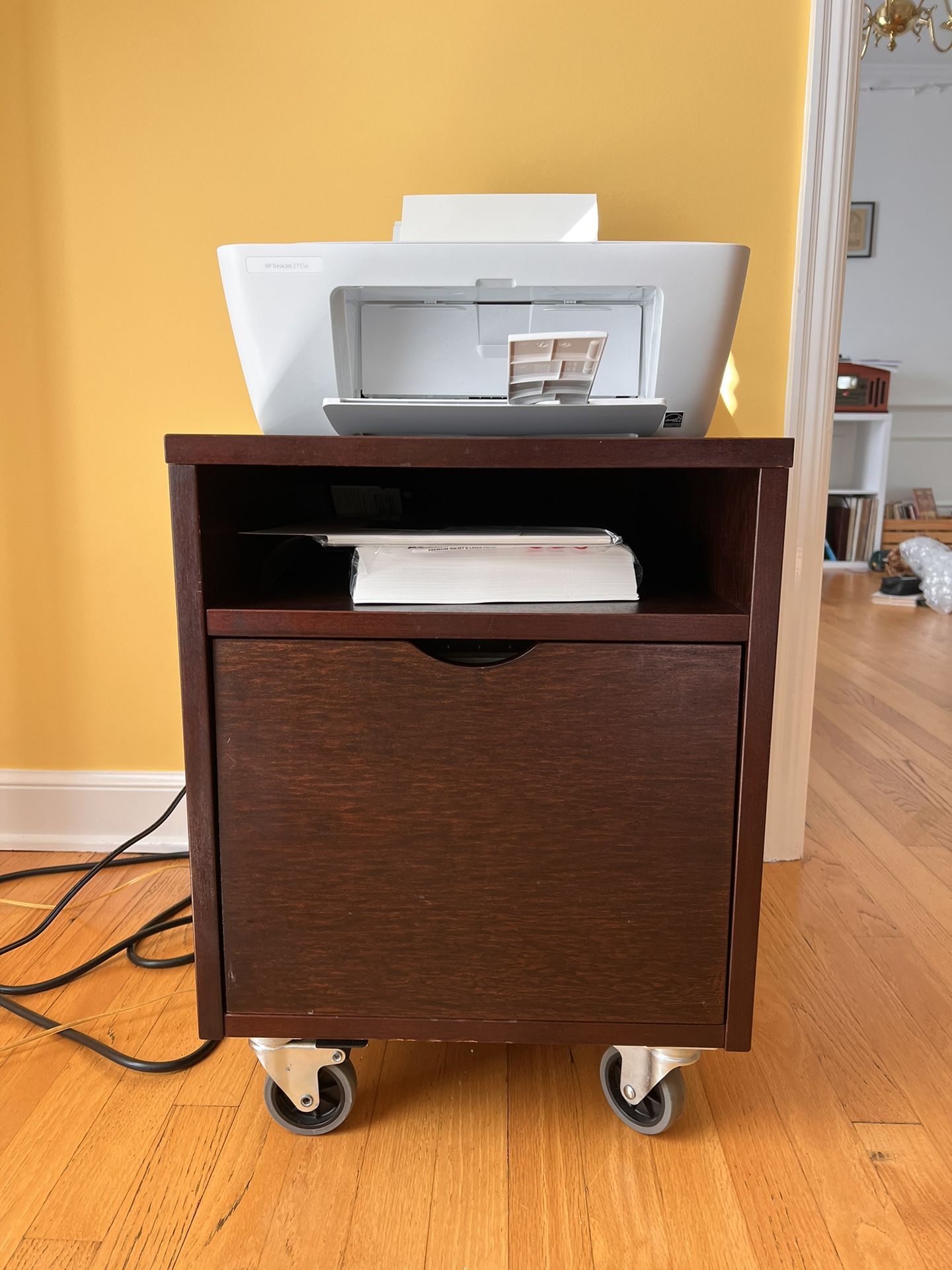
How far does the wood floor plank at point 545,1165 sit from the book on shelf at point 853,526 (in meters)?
3.75

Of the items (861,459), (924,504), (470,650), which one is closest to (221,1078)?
(470,650)

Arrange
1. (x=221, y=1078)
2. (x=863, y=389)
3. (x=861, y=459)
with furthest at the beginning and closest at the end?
(x=861, y=459) → (x=863, y=389) → (x=221, y=1078)

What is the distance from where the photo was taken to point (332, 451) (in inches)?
26.9

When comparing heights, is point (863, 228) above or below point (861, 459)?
above

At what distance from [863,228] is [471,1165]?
476cm

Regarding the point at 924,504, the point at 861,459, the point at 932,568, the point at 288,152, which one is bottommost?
the point at 932,568

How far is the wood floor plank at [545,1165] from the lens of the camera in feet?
2.23

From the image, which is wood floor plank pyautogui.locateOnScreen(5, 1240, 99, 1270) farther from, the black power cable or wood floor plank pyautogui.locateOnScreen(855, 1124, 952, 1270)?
wood floor plank pyautogui.locateOnScreen(855, 1124, 952, 1270)

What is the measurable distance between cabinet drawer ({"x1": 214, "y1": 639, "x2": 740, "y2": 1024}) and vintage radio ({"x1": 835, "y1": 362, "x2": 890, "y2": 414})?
388 cm

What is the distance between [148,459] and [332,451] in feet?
2.27

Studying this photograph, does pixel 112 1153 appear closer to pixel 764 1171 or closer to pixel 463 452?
pixel 764 1171

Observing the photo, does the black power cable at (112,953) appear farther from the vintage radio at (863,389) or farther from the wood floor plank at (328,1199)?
the vintage radio at (863,389)

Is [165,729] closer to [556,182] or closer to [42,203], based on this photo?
[42,203]

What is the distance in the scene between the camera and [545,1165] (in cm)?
76
